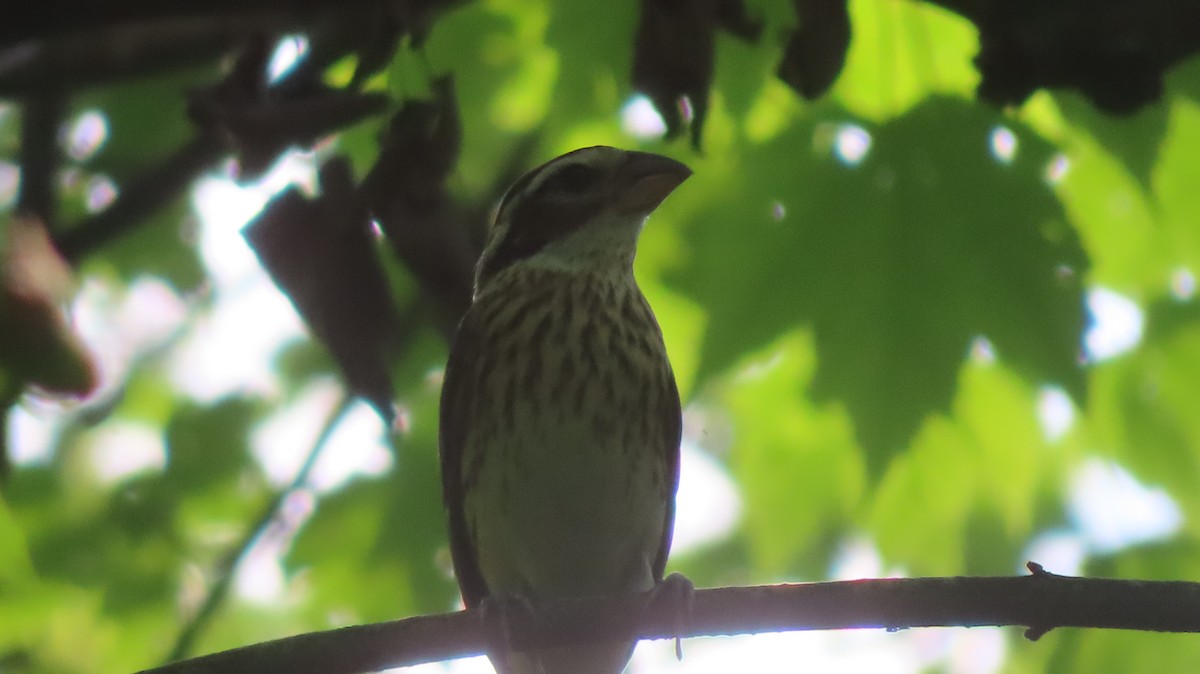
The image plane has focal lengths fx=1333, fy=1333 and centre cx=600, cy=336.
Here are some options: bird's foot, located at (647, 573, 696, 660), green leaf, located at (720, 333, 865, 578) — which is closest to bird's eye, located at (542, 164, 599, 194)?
green leaf, located at (720, 333, 865, 578)

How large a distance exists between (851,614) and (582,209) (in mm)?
2512

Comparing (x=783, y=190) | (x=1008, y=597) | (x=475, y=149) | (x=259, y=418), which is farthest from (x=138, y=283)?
(x=1008, y=597)

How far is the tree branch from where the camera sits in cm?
274

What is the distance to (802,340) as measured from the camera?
15.9 feet

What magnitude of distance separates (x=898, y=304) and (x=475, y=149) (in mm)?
1979

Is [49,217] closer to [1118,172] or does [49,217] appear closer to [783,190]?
[783,190]

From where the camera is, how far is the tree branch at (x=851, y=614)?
274 centimetres

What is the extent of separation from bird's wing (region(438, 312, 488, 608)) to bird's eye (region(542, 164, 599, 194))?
1.94ft

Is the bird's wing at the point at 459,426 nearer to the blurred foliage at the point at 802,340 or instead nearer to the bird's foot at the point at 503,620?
the blurred foliage at the point at 802,340

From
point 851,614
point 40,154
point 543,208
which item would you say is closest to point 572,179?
point 543,208

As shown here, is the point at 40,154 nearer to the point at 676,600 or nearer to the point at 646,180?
the point at 646,180

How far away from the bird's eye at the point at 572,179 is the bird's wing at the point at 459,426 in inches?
23.2

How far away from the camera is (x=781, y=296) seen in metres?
4.17

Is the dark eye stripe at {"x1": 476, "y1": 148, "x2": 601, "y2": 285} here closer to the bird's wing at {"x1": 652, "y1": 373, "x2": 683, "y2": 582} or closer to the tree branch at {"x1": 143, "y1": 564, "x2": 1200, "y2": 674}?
the bird's wing at {"x1": 652, "y1": 373, "x2": 683, "y2": 582}
